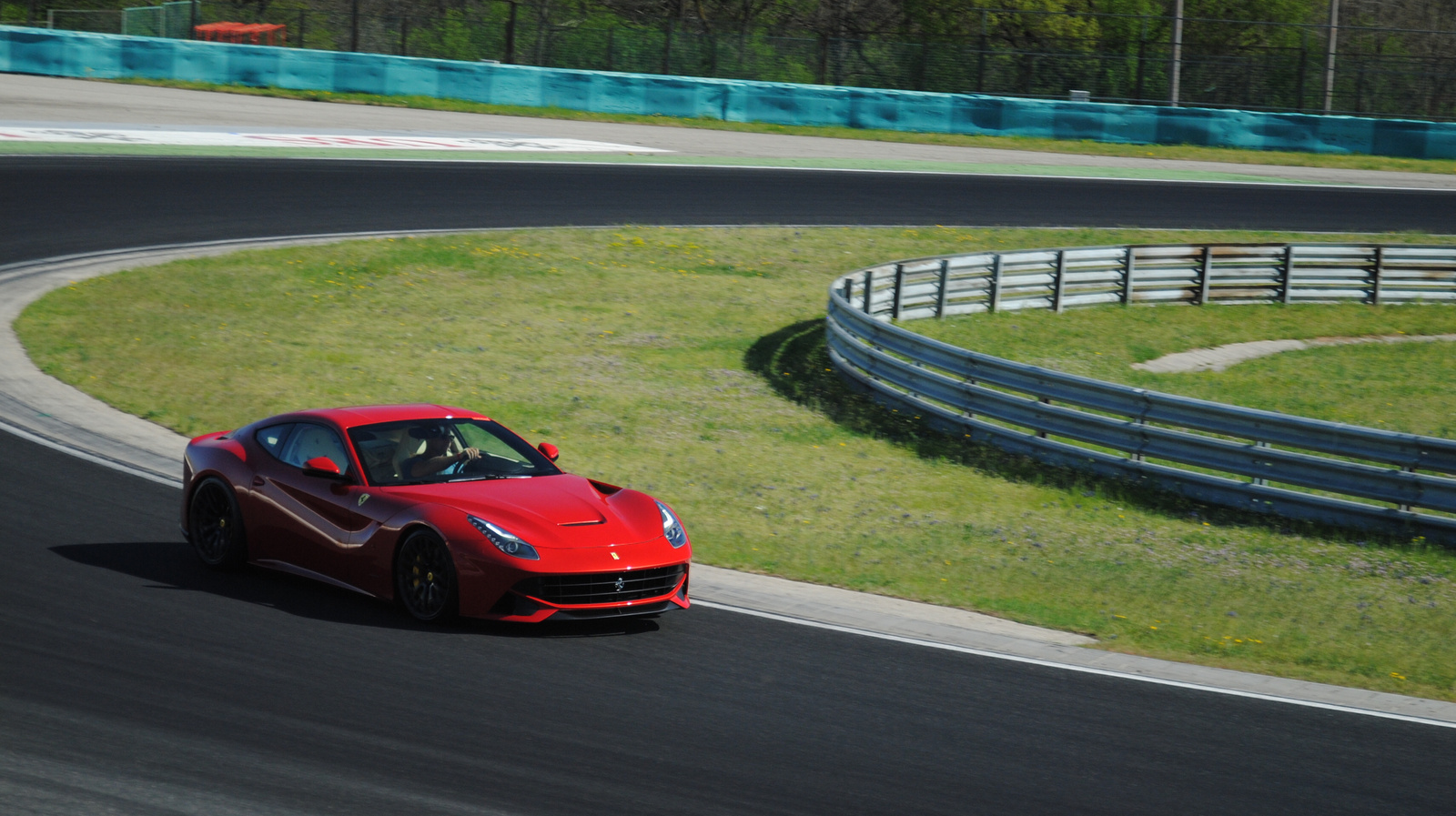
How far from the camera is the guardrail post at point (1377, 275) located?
2581 centimetres

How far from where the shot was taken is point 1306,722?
313 inches

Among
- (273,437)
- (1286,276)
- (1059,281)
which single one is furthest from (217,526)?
(1286,276)

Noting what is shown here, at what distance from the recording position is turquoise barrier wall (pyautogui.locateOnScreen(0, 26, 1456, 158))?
38.9m

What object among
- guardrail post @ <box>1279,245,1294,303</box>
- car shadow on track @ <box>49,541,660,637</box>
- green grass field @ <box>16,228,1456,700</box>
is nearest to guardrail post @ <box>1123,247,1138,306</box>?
green grass field @ <box>16,228,1456,700</box>

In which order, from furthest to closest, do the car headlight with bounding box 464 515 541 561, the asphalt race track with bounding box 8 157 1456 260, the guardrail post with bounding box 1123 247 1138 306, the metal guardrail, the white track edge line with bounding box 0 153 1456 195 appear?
the white track edge line with bounding box 0 153 1456 195
the guardrail post with bounding box 1123 247 1138 306
the asphalt race track with bounding box 8 157 1456 260
the metal guardrail
the car headlight with bounding box 464 515 541 561

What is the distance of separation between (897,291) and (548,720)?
1444cm

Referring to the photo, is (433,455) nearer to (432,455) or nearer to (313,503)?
(432,455)

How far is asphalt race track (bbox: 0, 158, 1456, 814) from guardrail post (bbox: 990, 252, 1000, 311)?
46.1 ft

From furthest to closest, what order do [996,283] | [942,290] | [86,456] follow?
1. [996,283]
2. [942,290]
3. [86,456]

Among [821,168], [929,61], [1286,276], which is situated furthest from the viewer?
[929,61]

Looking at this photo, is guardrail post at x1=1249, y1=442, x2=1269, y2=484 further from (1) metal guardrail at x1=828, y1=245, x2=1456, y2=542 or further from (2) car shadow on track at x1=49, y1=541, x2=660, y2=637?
(2) car shadow on track at x1=49, y1=541, x2=660, y2=637

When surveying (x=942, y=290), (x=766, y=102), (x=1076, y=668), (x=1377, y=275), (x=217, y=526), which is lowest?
(x=1076, y=668)

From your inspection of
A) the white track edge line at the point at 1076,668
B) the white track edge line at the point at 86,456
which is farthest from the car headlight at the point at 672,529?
the white track edge line at the point at 86,456

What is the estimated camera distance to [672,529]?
9.12 metres
